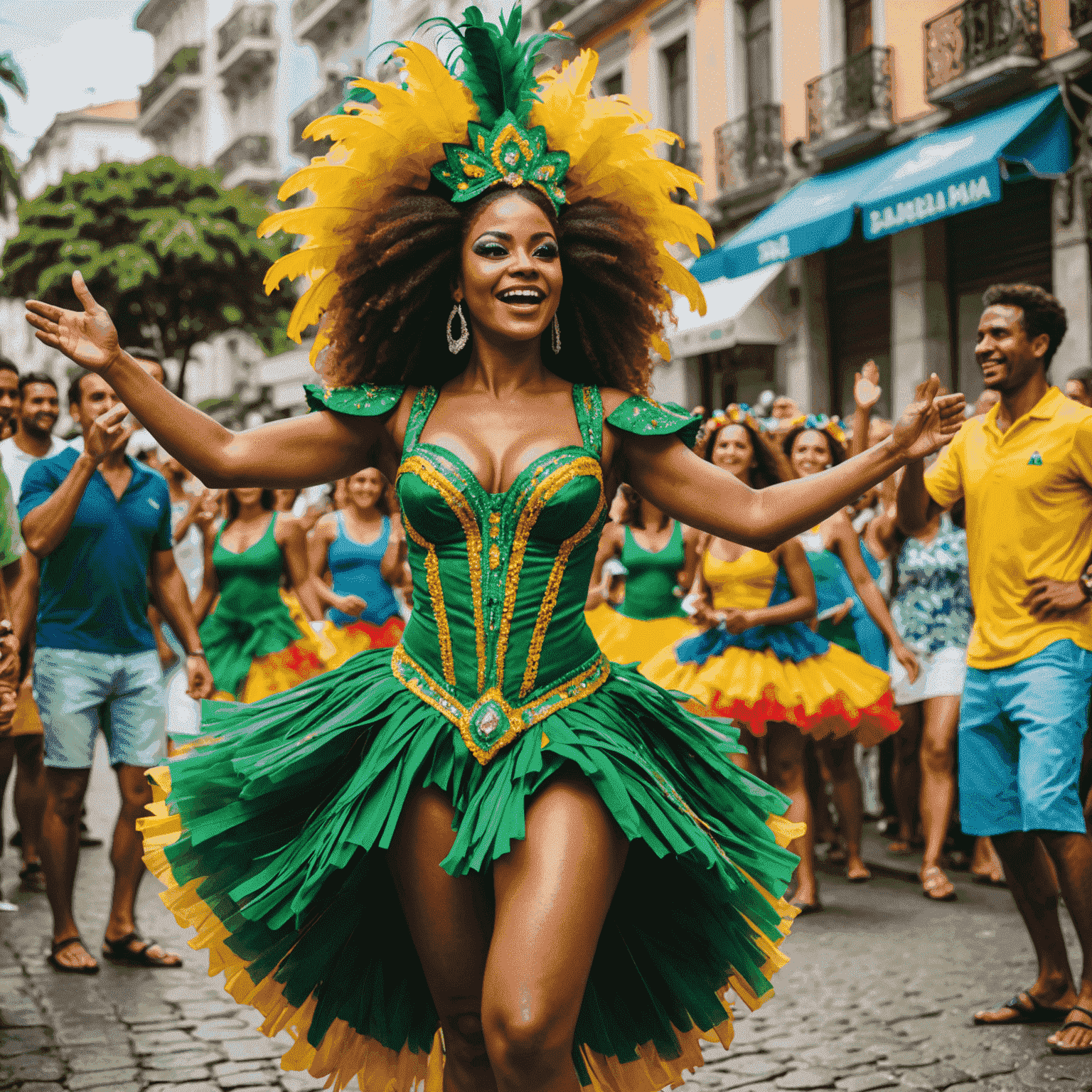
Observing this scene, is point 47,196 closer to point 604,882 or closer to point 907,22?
point 907,22

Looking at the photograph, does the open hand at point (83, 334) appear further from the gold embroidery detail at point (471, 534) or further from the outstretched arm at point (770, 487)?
the outstretched arm at point (770, 487)

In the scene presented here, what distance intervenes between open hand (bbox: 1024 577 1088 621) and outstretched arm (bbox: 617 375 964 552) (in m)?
2.01

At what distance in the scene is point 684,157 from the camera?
24031mm

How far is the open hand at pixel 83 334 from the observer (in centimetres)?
326

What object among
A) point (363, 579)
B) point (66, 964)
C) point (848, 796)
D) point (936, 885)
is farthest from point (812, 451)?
point (66, 964)

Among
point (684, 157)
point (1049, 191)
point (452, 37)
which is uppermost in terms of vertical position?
point (684, 157)

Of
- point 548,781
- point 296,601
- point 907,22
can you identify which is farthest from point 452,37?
point 907,22

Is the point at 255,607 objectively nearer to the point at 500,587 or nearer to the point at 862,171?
the point at 500,587

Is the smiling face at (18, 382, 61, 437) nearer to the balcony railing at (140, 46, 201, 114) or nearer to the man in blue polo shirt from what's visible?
the man in blue polo shirt

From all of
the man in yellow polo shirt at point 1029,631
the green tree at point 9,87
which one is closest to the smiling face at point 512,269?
the man in yellow polo shirt at point 1029,631

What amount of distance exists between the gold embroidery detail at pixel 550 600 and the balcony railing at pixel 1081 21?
45.3ft

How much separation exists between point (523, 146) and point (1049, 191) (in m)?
14.5

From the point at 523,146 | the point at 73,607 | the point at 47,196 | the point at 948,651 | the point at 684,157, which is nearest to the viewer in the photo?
the point at 523,146

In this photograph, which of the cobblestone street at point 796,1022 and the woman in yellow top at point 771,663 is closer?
the cobblestone street at point 796,1022
